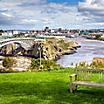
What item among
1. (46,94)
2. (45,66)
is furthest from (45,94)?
(45,66)

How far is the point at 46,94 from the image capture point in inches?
423

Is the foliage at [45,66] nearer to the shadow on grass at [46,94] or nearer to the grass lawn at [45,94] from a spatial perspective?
the grass lawn at [45,94]

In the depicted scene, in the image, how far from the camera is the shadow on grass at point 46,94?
9695 mm

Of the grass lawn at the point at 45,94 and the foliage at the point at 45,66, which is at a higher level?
the grass lawn at the point at 45,94

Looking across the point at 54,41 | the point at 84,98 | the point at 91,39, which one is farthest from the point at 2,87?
the point at 91,39

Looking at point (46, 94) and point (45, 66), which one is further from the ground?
point (46, 94)

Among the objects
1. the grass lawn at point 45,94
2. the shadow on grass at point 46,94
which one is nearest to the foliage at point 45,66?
the grass lawn at point 45,94

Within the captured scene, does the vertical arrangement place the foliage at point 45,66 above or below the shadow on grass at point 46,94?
below

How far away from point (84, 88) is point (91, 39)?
143 meters

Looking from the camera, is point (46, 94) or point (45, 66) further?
point (45, 66)

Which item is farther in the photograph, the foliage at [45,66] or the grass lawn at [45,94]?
the foliage at [45,66]

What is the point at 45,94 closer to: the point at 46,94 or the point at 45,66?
the point at 46,94

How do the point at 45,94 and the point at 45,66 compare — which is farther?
the point at 45,66

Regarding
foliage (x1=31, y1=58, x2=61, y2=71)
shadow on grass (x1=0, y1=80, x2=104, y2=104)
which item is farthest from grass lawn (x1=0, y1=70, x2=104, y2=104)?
foliage (x1=31, y1=58, x2=61, y2=71)
